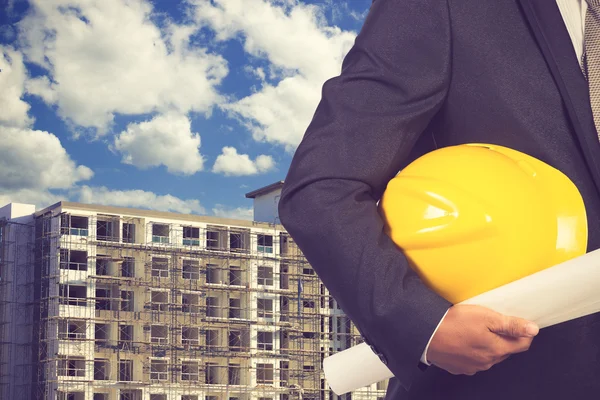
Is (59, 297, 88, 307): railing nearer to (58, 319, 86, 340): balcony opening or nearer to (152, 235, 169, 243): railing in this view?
(58, 319, 86, 340): balcony opening

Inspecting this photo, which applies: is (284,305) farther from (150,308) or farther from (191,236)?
(150,308)

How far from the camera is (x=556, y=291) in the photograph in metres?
1.04

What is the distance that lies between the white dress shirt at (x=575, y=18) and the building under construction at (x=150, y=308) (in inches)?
1728

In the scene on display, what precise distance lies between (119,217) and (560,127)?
45739 mm

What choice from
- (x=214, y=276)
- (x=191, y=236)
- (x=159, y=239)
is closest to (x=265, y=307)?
(x=214, y=276)

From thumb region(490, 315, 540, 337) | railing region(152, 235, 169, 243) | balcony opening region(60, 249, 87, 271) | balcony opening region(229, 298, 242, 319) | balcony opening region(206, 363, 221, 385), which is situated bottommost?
thumb region(490, 315, 540, 337)

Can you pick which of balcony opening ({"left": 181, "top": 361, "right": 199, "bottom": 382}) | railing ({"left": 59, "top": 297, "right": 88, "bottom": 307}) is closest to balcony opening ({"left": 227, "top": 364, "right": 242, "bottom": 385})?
balcony opening ({"left": 181, "top": 361, "right": 199, "bottom": 382})

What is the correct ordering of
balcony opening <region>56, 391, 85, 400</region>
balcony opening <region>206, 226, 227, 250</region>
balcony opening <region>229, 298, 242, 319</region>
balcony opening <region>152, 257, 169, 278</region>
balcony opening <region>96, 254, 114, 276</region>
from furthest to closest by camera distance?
1. balcony opening <region>206, 226, 227, 250</region>
2. balcony opening <region>229, 298, 242, 319</region>
3. balcony opening <region>152, 257, 169, 278</region>
4. balcony opening <region>96, 254, 114, 276</region>
5. balcony opening <region>56, 391, 85, 400</region>

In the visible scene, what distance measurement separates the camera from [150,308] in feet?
151

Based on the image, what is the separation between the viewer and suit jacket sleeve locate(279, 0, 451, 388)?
1118 millimetres

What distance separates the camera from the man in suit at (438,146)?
1113 millimetres

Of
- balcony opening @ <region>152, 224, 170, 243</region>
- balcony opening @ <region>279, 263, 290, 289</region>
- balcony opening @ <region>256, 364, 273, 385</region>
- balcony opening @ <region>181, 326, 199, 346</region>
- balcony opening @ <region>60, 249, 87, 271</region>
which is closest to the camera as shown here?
balcony opening @ <region>60, 249, 87, 271</region>

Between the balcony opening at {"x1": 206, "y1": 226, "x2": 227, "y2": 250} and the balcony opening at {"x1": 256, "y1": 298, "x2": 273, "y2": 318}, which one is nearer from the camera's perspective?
the balcony opening at {"x1": 256, "y1": 298, "x2": 273, "y2": 318}

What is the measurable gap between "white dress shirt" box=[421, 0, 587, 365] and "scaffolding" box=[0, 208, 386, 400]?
43.8 m
